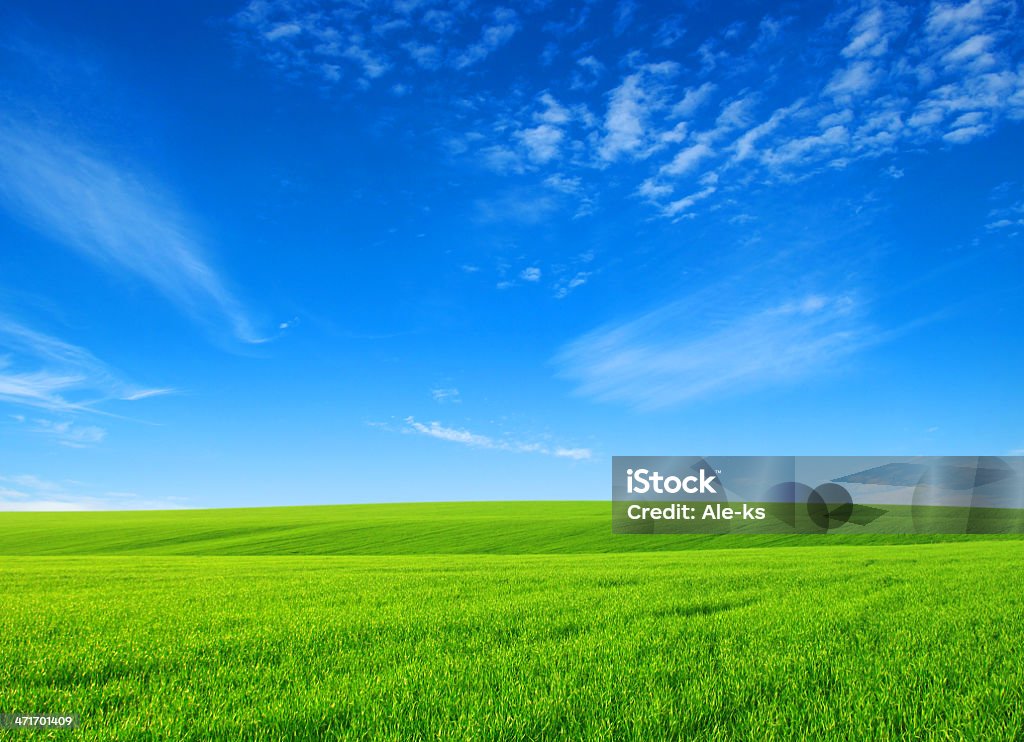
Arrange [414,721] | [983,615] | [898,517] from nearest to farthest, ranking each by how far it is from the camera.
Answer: [414,721] → [983,615] → [898,517]

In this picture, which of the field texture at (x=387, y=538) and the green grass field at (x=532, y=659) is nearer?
the green grass field at (x=532, y=659)

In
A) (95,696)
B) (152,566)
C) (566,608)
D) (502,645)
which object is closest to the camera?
(95,696)

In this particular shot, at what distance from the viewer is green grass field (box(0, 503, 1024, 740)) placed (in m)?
4.34

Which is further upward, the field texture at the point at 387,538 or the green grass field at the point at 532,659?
the green grass field at the point at 532,659

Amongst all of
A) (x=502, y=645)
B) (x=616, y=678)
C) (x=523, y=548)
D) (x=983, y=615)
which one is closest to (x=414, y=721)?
(x=616, y=678)

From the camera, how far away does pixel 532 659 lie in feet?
19.5

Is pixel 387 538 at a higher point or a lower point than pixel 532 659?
lower

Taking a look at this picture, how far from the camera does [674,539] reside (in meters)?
42.9

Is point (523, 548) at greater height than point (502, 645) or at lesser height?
lesser

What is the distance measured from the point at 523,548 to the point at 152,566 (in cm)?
2384

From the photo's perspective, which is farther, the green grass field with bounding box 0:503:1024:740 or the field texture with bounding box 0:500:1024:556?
the field texture with bounding box 0:500:1024:556

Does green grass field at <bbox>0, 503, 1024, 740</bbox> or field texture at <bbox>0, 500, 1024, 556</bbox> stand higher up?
green grass field at <bbox>0, 503, 1024, 740</bbox>

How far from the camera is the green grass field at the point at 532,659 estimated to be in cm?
434

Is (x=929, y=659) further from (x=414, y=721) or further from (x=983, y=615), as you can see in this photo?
(x=414, y=721)
